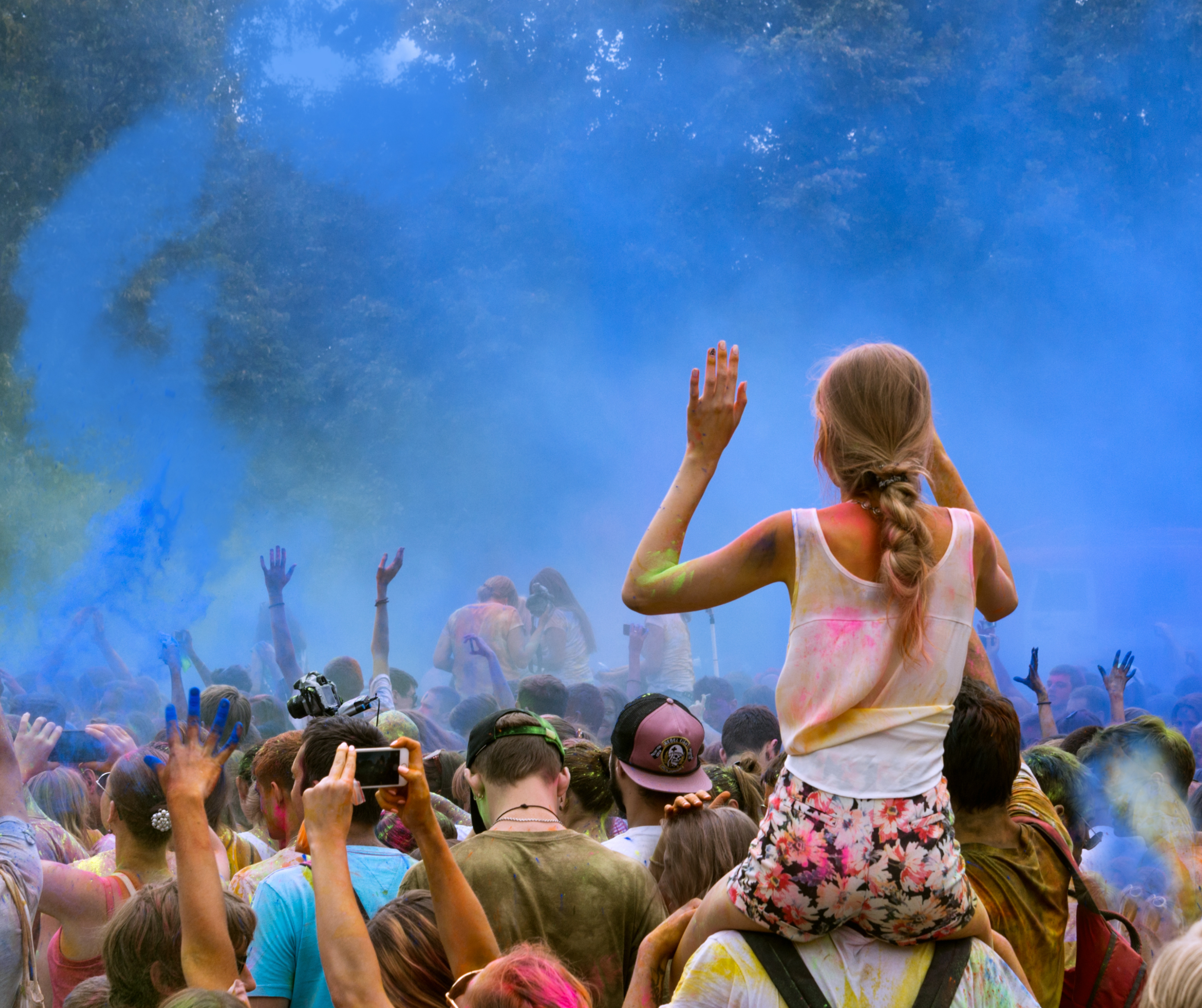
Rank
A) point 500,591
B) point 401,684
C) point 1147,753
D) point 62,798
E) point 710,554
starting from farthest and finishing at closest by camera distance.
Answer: point 500,591 < point 401,684 < point 62,798 < point 1147,753 < point 710,554

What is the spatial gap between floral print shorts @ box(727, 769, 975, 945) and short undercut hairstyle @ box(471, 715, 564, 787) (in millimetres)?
835

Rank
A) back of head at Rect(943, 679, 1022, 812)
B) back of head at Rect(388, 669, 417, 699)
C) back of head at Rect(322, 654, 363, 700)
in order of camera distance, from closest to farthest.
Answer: back of head at Rect(943, 679, 1022, 812)
back of head at Rect(322, 654, 363, 700)
back of head at Rect(388, 669, 417, 699)

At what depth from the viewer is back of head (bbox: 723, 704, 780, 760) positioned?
3.79 meters

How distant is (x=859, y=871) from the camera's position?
4.09 ft

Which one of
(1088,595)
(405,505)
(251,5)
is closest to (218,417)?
(405,505)

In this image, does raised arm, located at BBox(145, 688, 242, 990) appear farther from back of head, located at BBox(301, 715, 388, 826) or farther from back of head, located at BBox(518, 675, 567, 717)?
back of head, located at BBox(518, 675, 567, 717)

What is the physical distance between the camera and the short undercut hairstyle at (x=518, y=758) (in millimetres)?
2090

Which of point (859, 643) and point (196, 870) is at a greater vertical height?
point (859, 643)

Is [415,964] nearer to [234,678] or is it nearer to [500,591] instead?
[234,678]

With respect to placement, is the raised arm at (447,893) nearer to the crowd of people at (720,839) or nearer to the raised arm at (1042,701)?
the crowd of people at (720,839)

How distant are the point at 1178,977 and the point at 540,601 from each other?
7793 millimetres

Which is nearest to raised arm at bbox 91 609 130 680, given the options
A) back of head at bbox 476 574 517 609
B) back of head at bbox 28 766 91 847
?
back of head at bbox 476 574 517 609

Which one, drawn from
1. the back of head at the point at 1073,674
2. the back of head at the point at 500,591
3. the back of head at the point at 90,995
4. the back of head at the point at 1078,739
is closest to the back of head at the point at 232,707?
the back of head at the point at 90,995

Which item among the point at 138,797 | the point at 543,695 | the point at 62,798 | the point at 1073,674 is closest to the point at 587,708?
the point at 543,695
